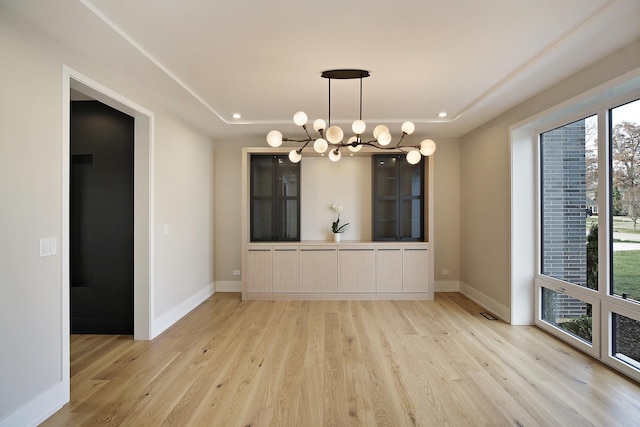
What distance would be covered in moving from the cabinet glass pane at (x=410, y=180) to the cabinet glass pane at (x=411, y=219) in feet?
0.48

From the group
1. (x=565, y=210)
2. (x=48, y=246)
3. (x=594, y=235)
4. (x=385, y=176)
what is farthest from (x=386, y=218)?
(x=48, y=246)

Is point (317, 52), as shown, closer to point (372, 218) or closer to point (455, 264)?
point (372, 218)

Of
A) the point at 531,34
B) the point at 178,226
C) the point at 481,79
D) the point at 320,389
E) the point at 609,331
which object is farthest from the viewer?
the point at 178,226

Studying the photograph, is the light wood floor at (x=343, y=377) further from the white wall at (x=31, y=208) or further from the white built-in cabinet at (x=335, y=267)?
the white built-in cabinet at (x=335, y=267)

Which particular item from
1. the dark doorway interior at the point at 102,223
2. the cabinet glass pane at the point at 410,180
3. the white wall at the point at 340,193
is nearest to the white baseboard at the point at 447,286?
the white wall at the point at 340,193

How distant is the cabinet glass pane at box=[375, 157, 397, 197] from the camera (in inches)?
213

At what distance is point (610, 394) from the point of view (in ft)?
8.04

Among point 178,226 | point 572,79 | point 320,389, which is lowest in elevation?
point 320,389

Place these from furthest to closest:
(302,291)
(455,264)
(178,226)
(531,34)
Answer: (455,264) < (302,291) < (178,226) < (531,34)

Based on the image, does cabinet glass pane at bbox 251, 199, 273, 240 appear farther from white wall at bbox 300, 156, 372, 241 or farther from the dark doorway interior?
the dark doorway interior

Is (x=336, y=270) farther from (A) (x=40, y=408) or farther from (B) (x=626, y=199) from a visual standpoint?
(A) (x=40, y=408)

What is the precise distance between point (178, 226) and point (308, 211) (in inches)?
86.5

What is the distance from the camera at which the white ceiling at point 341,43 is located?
2.07 m

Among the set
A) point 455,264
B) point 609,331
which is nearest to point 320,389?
point 609,331
